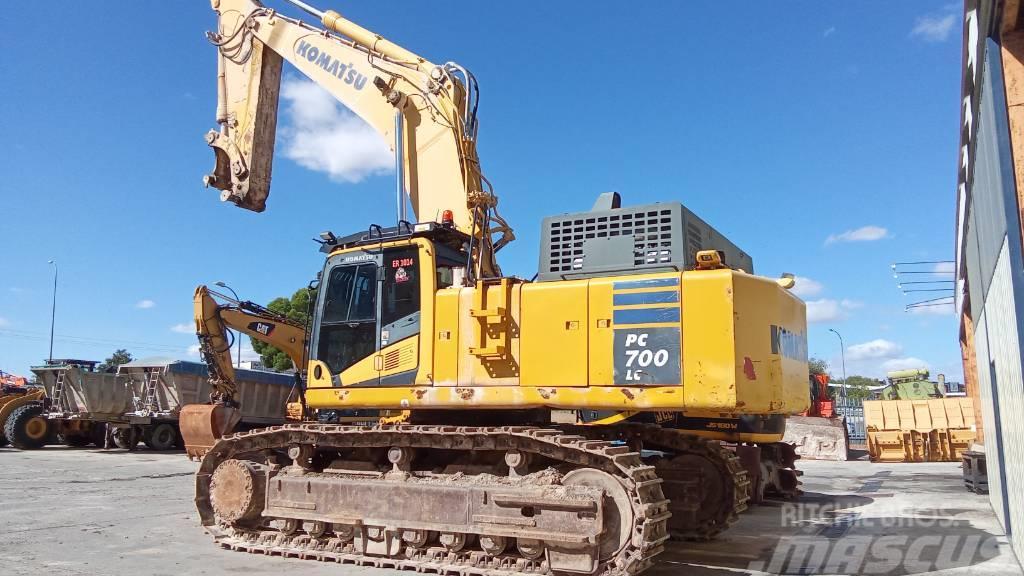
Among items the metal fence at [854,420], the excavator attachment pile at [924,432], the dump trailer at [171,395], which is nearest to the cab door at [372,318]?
the dump trailer at [171,395]

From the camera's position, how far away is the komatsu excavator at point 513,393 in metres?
6.36

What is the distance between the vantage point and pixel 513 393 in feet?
23.0

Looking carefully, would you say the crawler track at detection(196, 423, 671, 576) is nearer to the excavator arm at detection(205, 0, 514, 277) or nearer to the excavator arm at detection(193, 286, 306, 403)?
the excavator arm at detection(205, 0, 514, 277)

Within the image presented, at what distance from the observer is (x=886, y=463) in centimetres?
2170

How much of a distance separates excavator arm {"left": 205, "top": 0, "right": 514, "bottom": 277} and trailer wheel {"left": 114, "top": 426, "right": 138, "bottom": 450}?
1722cm

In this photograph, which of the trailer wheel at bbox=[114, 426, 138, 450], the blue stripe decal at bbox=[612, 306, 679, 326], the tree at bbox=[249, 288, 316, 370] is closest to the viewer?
the blue stripe decal at bbox=[612, 306, 679, 326]

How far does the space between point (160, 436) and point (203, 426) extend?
1416 cm

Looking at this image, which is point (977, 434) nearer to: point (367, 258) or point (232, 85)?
point (367, 258)

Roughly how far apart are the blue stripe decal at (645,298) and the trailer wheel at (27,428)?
25.4 metres

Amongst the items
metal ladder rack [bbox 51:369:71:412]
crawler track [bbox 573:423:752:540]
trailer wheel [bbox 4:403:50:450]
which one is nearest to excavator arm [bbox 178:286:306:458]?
crawler track [bbox 573:423:752:540]

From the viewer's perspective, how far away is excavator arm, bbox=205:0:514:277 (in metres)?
9.34

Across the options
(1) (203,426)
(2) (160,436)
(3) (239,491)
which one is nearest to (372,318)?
(3) (239,491)

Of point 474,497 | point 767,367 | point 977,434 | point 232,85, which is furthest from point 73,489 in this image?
point 977,434

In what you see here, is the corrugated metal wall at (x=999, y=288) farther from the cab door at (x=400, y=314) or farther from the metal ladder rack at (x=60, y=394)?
the metal ladder rack at (x=60, y=394)
